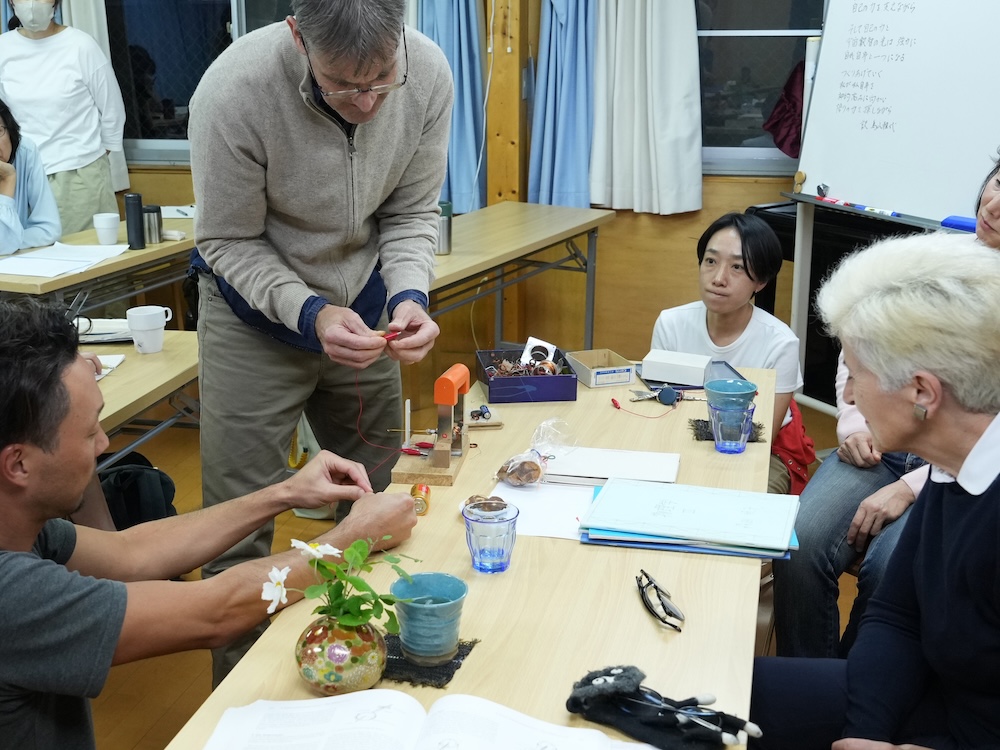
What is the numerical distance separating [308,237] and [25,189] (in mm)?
2413

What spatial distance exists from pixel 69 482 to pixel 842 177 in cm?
319

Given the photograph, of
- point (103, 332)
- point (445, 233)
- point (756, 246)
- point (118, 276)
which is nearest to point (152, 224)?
point (118, 276)

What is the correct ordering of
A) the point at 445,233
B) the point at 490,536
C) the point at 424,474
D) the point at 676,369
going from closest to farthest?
the point at 490,536 → the point at 424,474 → the point at 676,369 → the point at 445,233

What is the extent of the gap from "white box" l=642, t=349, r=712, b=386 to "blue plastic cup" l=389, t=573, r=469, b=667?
1.18 metres

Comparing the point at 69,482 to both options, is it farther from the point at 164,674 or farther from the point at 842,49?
the point at 842,49

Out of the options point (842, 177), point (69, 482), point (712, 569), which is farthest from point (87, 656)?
point (842, 177)

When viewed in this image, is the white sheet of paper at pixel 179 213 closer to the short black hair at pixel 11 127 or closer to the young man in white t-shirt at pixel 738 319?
the short black hair at pixel 11 127

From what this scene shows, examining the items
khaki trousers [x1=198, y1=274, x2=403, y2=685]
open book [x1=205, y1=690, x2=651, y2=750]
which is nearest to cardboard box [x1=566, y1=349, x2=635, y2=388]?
khaki trousers [x1=198, y1=274, x2=403, y2=685]

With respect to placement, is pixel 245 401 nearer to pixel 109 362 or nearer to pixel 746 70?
pixel 109 362

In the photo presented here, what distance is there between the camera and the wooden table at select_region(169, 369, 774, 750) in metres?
1.18

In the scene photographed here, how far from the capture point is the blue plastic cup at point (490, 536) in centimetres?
143

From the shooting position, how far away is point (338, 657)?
1153mm

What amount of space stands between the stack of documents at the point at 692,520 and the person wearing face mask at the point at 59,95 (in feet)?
14.0

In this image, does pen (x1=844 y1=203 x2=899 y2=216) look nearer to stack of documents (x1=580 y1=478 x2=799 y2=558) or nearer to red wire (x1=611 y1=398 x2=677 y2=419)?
red wire (x1=611 y1=398 x2=677 y2=419)
